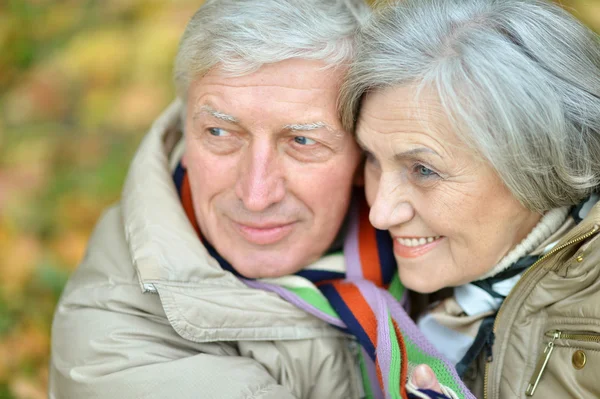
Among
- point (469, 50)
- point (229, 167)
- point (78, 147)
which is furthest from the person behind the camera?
point (78, 147)

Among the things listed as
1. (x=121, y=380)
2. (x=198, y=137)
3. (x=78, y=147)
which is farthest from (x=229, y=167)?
(x=78, y=147)

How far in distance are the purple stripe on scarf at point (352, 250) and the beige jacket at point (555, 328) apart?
64cm

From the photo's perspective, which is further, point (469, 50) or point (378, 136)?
point (378, 136)

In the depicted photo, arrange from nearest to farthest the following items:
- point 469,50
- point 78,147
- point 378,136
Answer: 1. point 469,50
2. point 378,136
3. point 78,147

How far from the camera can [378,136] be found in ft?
8.38

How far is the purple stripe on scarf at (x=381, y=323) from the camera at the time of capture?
2.48 meters

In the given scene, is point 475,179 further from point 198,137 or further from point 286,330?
point 198,137

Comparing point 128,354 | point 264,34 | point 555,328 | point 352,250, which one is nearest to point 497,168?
point 555,328

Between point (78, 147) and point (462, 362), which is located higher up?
point (462, 362)

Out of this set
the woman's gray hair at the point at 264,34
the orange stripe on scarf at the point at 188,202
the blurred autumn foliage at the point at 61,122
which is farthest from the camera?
the blurred autumn foliage at the point at 61,122

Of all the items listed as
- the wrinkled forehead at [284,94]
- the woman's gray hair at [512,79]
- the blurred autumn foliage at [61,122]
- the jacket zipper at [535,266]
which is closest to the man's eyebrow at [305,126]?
the wrinkled forehead at [284,94]

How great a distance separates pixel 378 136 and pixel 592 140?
745 mm

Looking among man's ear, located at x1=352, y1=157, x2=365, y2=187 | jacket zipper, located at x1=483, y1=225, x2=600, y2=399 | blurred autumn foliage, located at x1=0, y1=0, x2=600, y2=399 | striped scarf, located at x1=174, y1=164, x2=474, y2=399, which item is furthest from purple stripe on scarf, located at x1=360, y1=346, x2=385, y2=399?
blurred autumn foliage, located at x1=0, y1=0, x2=600, y2=399

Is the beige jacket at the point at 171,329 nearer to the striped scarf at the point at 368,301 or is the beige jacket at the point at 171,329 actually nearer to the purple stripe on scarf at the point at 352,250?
the striped scarf at the point at 368,301
